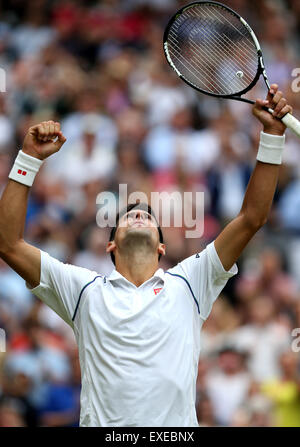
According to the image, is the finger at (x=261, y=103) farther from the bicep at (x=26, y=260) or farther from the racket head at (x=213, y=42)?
the bicep at (x=26, y=260)

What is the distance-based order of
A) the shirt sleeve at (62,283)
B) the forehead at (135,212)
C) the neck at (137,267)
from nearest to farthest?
1. the shirt sleeve at (62,283)
2. the neck at (137,267)
3. the forehead at (135,212)

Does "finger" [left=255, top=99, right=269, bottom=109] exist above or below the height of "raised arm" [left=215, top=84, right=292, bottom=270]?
above

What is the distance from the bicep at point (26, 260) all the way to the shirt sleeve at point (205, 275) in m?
0.80

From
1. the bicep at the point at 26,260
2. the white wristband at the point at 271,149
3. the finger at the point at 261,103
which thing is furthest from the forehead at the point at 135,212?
the finger at the point at 261,103

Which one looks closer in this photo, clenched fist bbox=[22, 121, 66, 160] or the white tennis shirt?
the white tennis shirt

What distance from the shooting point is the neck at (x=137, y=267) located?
5.18 m

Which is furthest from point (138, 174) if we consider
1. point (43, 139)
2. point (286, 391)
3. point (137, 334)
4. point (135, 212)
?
point (137, 334)

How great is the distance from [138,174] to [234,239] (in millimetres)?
5651

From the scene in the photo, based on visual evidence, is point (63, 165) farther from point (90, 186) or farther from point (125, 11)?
point (125, 11)

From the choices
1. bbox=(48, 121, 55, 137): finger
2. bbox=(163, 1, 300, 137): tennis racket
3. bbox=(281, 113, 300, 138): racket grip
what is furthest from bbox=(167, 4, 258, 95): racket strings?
bbox=(48, 121, 55, 137): finger

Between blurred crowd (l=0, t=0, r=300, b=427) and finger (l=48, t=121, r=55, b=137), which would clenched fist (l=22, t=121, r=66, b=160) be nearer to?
finger (l=48, t=121, r=55, b=137)

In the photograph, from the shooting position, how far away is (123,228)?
5.34m

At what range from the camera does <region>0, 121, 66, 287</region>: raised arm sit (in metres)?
4.96
